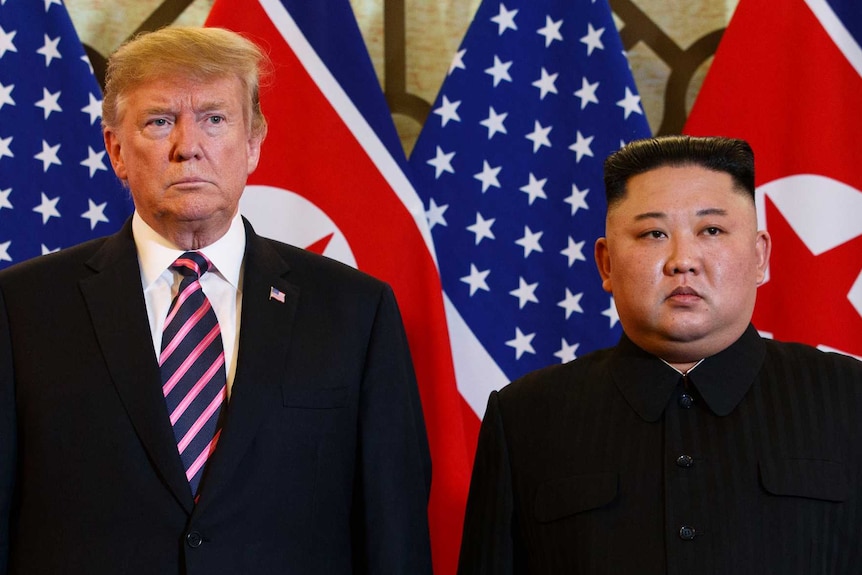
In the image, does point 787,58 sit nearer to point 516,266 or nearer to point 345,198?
point 516,266

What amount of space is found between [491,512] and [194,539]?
0.47 m

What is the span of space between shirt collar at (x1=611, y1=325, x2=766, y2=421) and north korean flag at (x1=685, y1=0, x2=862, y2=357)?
907mm

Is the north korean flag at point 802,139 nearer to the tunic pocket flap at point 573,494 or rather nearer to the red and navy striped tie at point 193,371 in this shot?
the tunic pocket flap at point 573,494

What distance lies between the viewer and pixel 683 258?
1.76m

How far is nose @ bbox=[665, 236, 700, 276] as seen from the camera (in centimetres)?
175

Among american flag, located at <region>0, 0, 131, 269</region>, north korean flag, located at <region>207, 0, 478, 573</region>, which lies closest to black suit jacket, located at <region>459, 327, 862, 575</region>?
north korean flag, located at <region>207, 0, 478, 573</region>

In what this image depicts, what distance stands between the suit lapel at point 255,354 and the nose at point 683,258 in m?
0.62

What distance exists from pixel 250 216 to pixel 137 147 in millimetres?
772

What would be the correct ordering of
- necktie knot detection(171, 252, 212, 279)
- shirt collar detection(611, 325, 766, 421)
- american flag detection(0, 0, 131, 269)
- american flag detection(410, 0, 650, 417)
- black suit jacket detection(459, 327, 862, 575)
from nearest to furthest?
black suit jacket detection(459, 327, 862, 575), shirt collar detection(611, 325, 766, 421), necktie knot detection(171, 252, 212, 279), american flag detection(0, 0, 131, 269), american flag detection(410, 0, 650, 417)

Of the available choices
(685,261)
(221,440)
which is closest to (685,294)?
(685,261)

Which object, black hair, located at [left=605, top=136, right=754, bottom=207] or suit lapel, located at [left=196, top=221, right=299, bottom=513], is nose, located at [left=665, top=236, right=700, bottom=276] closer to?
black hair, located at [left=605, top=136, right=754, bottom=207]

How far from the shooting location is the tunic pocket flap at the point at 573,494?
5.78 ft

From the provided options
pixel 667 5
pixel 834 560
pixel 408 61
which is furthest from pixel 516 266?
pixel 834 560

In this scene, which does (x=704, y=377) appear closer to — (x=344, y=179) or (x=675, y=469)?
(x=675, y=469)
